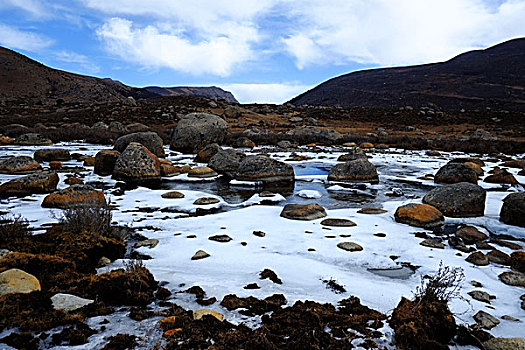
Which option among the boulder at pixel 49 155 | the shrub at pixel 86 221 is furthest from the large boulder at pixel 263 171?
the boulder at pixel 49 155

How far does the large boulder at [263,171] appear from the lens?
9609 millimetres

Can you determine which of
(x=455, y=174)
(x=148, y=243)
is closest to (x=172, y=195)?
(x=148, y=243)

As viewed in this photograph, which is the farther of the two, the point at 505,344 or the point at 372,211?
the point at 372,211

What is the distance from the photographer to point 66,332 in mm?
2391

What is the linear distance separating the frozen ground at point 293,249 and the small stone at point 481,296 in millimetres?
55

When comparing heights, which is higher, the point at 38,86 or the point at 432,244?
the point at 38,86

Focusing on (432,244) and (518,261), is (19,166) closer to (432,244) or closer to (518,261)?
(432,244)

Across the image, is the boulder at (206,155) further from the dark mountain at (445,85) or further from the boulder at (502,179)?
the dark mountain at (445,85)

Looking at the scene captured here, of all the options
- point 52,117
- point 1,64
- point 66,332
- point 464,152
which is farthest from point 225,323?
point 1,64

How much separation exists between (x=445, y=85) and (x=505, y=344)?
6988cm

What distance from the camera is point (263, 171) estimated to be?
9703 mm

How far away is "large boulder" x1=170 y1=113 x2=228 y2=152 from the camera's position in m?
16.8

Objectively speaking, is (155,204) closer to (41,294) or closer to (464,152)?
(41,294)

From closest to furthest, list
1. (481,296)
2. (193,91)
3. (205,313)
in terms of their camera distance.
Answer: (205,313) → (481,296) → (193,91)
